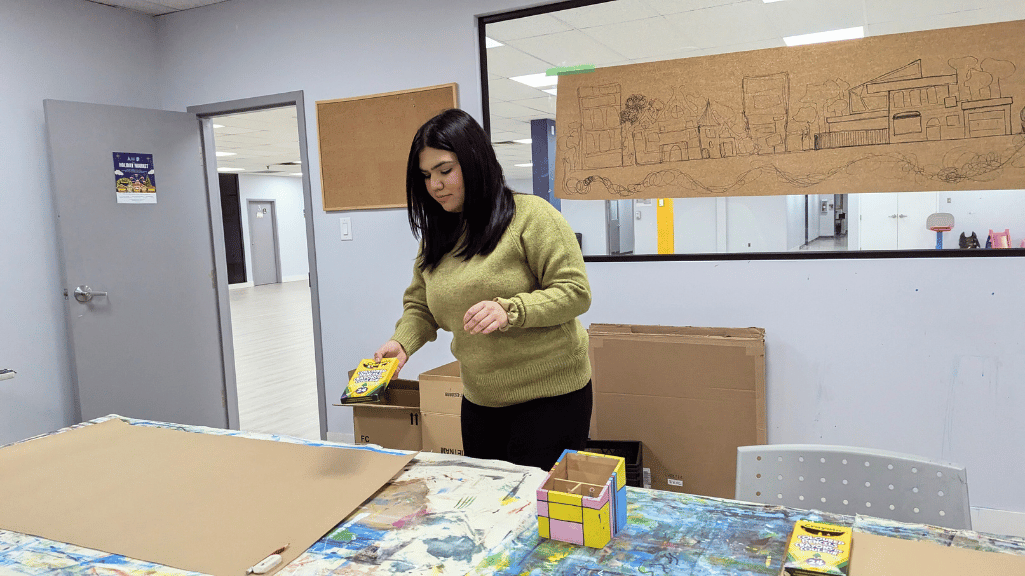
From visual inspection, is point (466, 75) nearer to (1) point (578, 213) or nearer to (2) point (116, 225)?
(1) point (578, 213)

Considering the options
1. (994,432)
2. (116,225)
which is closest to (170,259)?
(116,225)

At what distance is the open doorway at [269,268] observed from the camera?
389 cm

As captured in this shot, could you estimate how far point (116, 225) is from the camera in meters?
3.46

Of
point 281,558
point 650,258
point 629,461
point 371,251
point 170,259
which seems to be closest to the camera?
point 281,558

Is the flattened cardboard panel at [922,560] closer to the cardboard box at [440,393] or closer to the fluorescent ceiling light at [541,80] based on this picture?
the cardboard box at [440,393]

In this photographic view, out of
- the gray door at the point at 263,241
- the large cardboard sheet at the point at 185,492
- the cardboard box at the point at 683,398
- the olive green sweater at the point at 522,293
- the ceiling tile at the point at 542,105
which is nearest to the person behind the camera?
the large cardboard sheet at the point at 185,492

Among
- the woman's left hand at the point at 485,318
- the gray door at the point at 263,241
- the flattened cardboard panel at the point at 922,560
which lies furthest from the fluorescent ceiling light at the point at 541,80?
the gray door at the point at 263,241

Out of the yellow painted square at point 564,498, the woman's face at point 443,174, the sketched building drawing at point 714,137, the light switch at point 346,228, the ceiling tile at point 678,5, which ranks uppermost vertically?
the ceiling tile at point 678,5

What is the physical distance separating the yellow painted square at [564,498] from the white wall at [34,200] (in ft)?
11.1

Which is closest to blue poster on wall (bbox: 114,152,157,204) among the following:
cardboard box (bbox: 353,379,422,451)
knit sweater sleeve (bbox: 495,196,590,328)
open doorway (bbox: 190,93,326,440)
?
open doorway (bbox: 190,93,326,440)

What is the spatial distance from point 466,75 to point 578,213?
0.88m

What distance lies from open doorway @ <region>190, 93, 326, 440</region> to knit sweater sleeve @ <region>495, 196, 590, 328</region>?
2128mm

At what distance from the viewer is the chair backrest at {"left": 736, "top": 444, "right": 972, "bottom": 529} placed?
3.82ft

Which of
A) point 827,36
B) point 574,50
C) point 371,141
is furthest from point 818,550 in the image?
→ point 371,141
